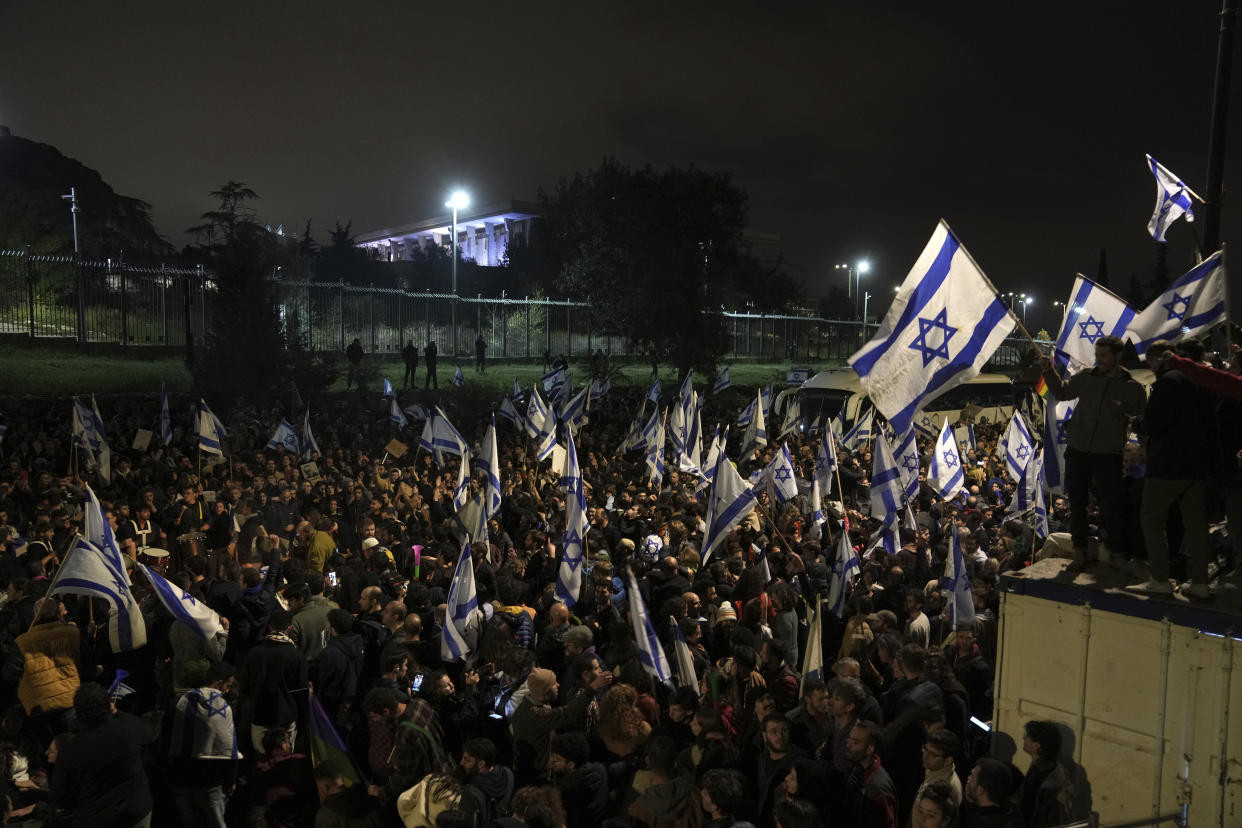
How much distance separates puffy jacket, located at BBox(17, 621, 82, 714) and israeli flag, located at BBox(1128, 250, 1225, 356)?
906 centimetres

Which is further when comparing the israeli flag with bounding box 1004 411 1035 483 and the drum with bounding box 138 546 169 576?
the israeli flag with bounding box 1004 411 1035 483

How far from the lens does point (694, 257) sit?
3506 cm

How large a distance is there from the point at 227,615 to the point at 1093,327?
28.1 feet

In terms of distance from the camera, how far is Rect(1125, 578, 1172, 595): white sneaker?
17.1 ft

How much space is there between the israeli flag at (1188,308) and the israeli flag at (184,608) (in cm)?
809

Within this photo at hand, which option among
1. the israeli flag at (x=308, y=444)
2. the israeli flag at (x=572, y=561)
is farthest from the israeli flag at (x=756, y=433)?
the israeli flag at (x=572, y=561)

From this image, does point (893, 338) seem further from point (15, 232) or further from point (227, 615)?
point (15, 232)

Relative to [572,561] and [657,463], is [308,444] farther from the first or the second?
[572,561]

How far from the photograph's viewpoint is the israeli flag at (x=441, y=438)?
1481cm

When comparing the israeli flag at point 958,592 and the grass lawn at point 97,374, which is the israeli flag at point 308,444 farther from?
the israeli flag at point 958,592

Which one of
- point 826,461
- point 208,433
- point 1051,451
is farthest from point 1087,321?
point 208,433

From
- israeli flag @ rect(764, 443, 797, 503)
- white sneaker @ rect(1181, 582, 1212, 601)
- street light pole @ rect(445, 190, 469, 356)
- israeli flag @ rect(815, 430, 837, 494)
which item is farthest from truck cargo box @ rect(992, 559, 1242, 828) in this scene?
street light pole @ rect(445, 190, 469, 356)

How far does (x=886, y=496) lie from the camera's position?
39.6 ft

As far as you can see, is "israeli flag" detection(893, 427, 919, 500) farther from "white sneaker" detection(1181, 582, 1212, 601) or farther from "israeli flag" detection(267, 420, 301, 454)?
"israeli flag" detection(267, 420, 301, 454)
